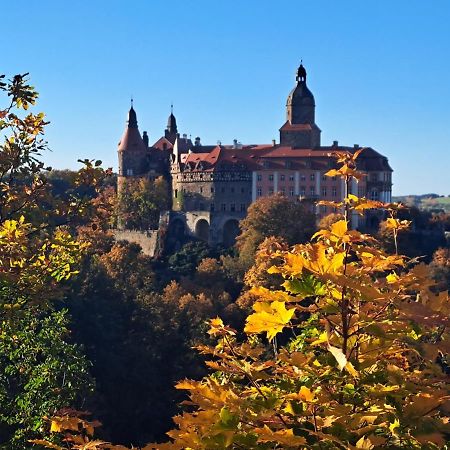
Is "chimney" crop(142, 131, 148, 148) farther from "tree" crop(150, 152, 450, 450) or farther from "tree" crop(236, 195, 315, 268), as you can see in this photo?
"tree" crop(150, 152, 450, 450)

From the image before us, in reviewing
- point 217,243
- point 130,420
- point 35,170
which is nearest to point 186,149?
point 217,243

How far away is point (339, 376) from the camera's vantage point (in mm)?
4383

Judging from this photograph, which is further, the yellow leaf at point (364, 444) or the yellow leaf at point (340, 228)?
the yellow leaf at point (340, 228)

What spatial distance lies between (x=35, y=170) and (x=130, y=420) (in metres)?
28.5

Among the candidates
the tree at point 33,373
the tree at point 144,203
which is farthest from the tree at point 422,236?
the tree at point 33,373

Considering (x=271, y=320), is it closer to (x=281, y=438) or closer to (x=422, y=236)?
(x=281, y=438)

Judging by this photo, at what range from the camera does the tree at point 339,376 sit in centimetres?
399

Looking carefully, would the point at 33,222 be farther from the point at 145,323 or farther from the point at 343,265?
the point at 145,323

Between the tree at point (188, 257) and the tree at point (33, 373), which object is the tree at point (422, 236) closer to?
the tree at point (188, 257)

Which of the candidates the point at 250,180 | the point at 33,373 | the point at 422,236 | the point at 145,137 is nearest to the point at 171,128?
the point at 145,137

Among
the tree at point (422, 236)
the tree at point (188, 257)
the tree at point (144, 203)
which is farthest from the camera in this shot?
the tree at point (144, 203)

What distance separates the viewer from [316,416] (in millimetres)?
4258

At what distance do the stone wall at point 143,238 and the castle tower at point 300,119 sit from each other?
63.3ft

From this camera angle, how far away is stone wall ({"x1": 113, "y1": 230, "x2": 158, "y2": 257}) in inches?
2923
